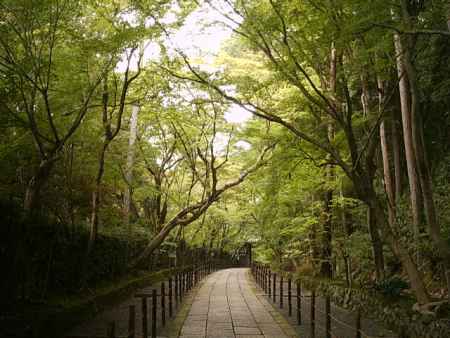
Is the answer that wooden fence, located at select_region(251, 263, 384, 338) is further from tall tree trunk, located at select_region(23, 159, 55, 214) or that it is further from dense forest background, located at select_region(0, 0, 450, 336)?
tall tree trunk, located at select_region(23, 159, 55, 214)

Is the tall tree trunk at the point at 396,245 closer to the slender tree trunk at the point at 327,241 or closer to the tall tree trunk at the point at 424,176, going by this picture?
the tall tree trunk at the point at 424,176

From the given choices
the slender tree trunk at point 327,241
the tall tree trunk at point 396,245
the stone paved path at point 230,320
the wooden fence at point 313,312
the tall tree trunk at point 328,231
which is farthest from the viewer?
the slender tree trunk at point 327,241

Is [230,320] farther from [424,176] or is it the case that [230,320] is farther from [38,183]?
[424,176]

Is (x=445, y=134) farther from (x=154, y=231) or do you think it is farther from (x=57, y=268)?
(x=154, y=231)

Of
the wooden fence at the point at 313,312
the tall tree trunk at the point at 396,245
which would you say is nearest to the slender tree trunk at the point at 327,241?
the wooden fence at the point at 313,312

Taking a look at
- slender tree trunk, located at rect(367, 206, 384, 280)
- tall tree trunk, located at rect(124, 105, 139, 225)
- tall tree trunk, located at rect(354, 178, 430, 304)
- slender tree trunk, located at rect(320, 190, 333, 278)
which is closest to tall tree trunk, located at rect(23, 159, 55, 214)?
tall tree trunk, located at rect(124, 105, 139, 225)

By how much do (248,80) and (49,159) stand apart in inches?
213

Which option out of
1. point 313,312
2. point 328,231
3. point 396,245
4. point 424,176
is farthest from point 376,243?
point 328,231

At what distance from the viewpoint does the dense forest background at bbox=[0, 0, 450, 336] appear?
780cm

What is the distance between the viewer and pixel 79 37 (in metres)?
8.91

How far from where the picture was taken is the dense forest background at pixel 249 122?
780cm

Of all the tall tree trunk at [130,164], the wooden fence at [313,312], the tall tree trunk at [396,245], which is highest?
the tall tree trunk at [130,164]

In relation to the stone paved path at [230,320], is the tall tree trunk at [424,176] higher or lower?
higher

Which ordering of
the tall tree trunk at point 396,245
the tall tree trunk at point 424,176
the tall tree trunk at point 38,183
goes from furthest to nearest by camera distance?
the tall tree trunk at point 38,183 → the tall tree trunk at point 396,245 → the tall tree trunk at point 424,176
